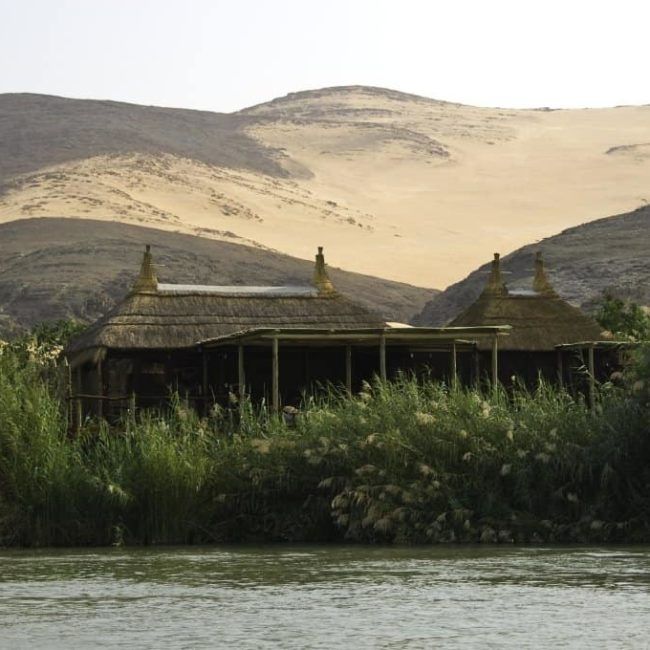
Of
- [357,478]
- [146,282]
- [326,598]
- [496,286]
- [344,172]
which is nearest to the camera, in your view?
[326,598]

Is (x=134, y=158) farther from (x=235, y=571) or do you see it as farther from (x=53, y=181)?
(x=235, y=571)

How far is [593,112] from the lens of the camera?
176250 mm

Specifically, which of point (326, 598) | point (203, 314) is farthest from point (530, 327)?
point (326, 598)

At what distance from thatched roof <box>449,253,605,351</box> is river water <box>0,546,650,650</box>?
12.9 meters

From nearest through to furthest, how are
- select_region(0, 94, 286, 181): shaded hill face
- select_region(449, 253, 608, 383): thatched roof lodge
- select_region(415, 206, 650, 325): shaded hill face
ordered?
1. select_region(449, 253, 608, 383): thatched roof lodge
2. select_region(415, 206, 650, 325): shaded hill face
3. select_region(0, 94, 286, 181): shaded hill face

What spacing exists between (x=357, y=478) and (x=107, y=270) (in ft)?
167

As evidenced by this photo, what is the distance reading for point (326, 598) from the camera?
59.0 ft

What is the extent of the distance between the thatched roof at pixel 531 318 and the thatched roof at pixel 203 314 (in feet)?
12.2

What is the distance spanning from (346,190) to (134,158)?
72.1 ft

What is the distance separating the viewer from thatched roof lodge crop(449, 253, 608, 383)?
Answer: 34.7m

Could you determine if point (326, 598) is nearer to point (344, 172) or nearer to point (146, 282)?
point (146, 282)

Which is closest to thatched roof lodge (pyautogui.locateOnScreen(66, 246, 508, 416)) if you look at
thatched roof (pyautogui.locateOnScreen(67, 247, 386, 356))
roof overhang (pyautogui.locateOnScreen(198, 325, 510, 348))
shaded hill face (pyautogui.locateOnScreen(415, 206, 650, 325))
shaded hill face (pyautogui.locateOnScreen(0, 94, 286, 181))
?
thatched roof (pyautogui.locateOnScreen(67, 247, 386, 356))

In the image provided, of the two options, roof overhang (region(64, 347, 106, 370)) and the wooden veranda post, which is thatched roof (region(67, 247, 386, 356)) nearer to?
roof overhang (region(64, 347, 106, 370))

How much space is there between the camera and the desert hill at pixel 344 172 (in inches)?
4045
